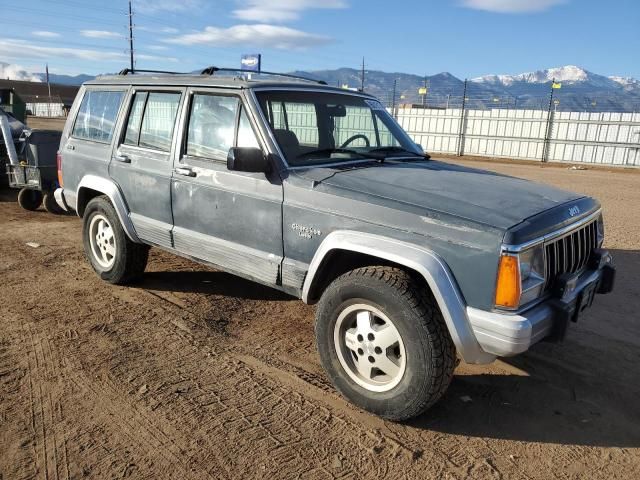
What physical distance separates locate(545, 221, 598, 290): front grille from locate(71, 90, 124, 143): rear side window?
404 centimetres

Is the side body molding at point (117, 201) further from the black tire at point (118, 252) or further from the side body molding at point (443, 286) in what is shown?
the side body molding at point (443, 286)

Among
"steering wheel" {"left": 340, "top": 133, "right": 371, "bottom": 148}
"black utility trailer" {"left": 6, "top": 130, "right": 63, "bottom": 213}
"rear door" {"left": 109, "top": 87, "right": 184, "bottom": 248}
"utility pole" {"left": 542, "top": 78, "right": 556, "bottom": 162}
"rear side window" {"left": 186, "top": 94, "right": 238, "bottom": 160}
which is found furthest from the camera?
"utility pole" {"left": 542, "top": 78, "right": 556, "bottom": 162}

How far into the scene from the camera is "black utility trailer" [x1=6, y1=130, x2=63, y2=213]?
8.80 metres

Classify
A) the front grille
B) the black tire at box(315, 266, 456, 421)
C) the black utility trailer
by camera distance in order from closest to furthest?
the black tire at box(315, 266, 456, 421)
the front grille
the black utility trailer

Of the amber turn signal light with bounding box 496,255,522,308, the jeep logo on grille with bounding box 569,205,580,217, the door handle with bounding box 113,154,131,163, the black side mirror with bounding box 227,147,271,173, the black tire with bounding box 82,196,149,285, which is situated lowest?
the black tire with bounding box 82,196,149,285

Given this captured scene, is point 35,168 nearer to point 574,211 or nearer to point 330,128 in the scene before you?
point 330,128

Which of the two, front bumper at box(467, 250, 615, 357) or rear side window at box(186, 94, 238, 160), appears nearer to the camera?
front bumper at box(467, 250, 615, 357)

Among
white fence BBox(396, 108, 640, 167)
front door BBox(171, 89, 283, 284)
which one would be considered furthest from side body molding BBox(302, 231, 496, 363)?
white fence BBox(396, 108, 640, 167)

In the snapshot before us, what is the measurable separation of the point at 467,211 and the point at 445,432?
4.33ft

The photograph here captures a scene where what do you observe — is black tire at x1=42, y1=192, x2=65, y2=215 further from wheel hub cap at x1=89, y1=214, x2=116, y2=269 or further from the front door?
the front door

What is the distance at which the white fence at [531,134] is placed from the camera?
21594mm

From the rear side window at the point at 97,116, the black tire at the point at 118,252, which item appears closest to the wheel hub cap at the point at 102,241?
the black tire at the point at 118,252

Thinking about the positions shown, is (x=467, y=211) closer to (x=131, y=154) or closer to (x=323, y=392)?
(x=323, y=392)

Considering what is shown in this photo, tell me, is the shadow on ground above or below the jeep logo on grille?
below
